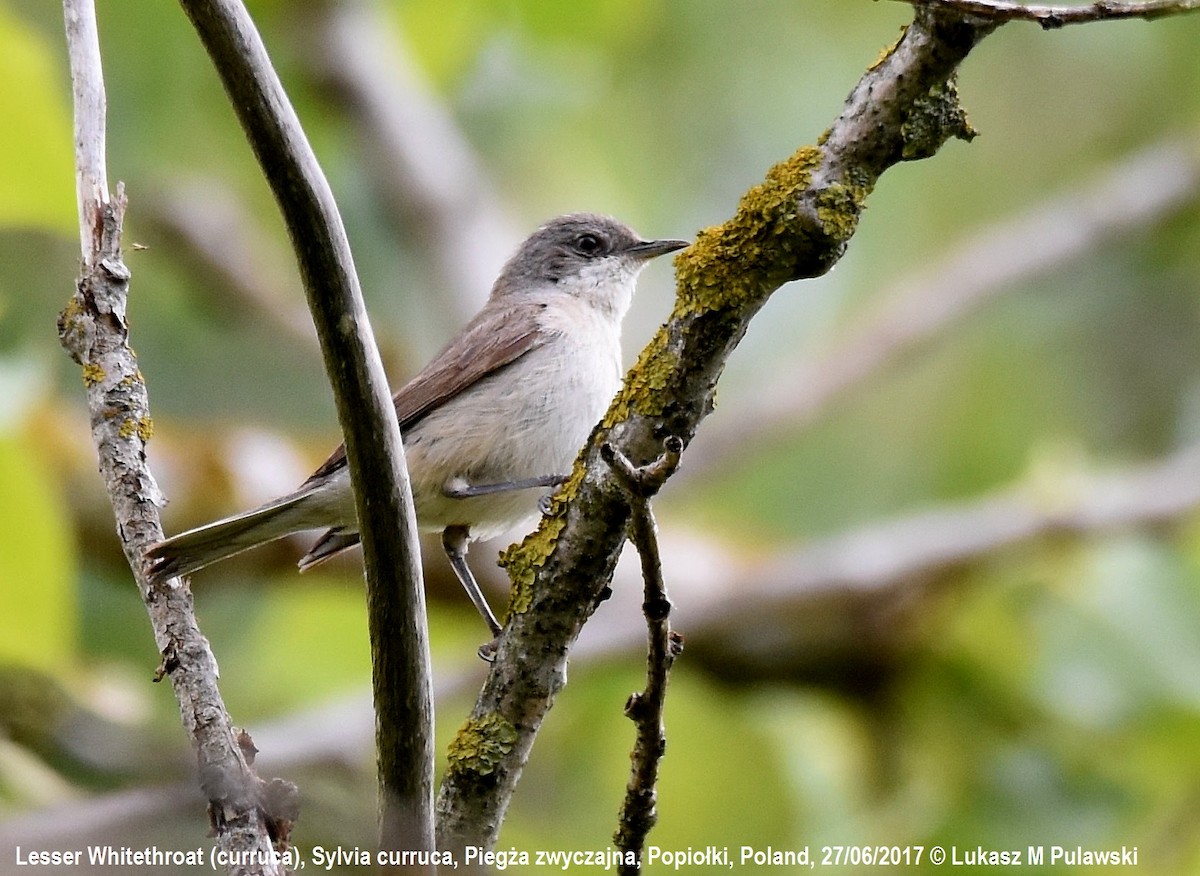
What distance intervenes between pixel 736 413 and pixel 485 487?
4522 millimetres

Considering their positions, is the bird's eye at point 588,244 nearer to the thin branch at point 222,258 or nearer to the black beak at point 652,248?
the black beak at point 652,248

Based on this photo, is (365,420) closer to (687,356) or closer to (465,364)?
(687,356)

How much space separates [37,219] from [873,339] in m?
6.30

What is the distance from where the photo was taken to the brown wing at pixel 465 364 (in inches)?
208

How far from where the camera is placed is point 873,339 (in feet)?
30.7

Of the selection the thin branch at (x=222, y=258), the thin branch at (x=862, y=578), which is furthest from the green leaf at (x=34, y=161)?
the thin branch at (x=222, y=258)

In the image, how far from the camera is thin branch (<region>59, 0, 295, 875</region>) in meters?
2.61

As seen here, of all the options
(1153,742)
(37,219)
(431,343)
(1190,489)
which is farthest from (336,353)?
(431,343)

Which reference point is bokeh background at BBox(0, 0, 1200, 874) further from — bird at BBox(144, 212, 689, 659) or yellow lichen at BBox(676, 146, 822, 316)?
yellow lichen at BBox(676, 146, 822, 316)

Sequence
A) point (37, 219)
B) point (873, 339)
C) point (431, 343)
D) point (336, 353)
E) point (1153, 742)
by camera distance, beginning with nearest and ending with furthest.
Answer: point (336, 353) → point (37, 219) → point (1153, 742) → point (873, 339) → point (431, 343)

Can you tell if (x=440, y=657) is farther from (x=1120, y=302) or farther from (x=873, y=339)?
(x=1120, y=302)

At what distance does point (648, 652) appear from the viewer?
104 inches

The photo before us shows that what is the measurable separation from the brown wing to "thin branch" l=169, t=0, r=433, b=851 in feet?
8.64

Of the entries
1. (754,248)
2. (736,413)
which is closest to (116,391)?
(754,248)
